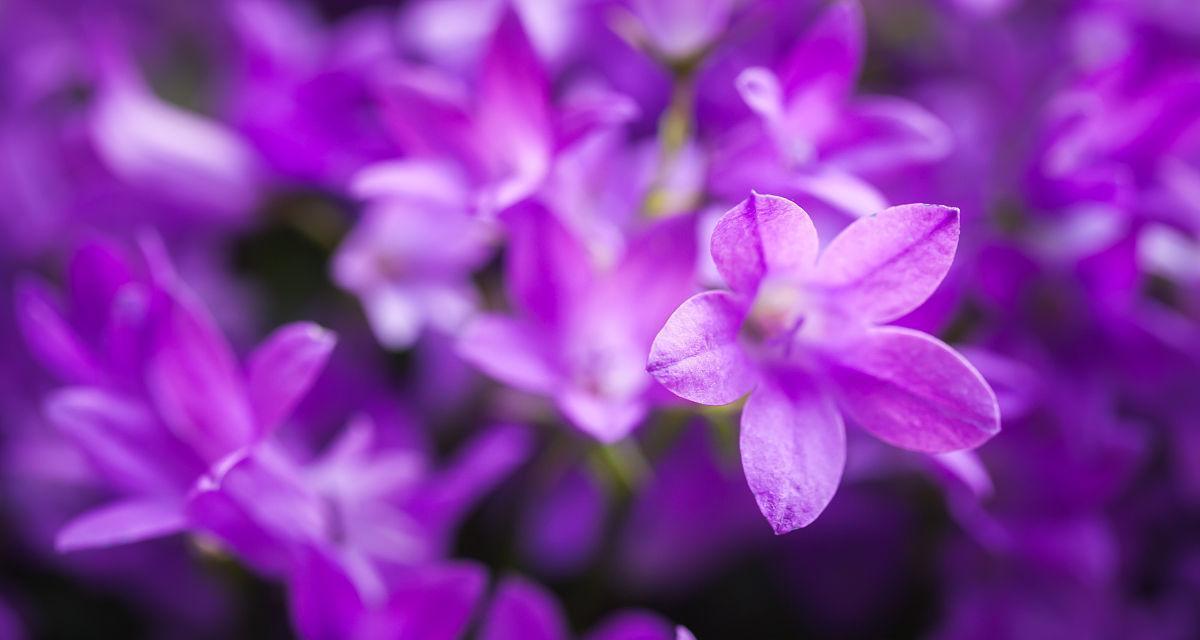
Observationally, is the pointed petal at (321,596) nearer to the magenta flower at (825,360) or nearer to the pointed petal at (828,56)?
the magenta flower at (825,360)

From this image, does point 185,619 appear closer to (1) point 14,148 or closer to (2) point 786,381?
(1) point 14,148

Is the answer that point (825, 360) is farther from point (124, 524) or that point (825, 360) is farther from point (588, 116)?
point (124, 524)

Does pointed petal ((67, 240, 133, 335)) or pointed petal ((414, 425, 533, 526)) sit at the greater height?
pointed petal ((67, 240, 133, 335))

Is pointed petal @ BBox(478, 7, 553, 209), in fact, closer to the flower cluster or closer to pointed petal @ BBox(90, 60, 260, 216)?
the flower cluster

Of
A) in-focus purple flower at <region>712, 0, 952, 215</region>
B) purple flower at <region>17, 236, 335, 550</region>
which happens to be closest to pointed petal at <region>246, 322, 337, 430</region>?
purple flower at <region>17, 236, 335, 550</region>

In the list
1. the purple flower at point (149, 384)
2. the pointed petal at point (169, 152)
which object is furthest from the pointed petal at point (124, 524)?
the pointed petal at point (169, 152)

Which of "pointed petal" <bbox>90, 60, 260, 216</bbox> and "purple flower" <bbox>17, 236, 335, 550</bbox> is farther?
"pointed petal" <bbox>90, 60, 260, 216</bbox>
